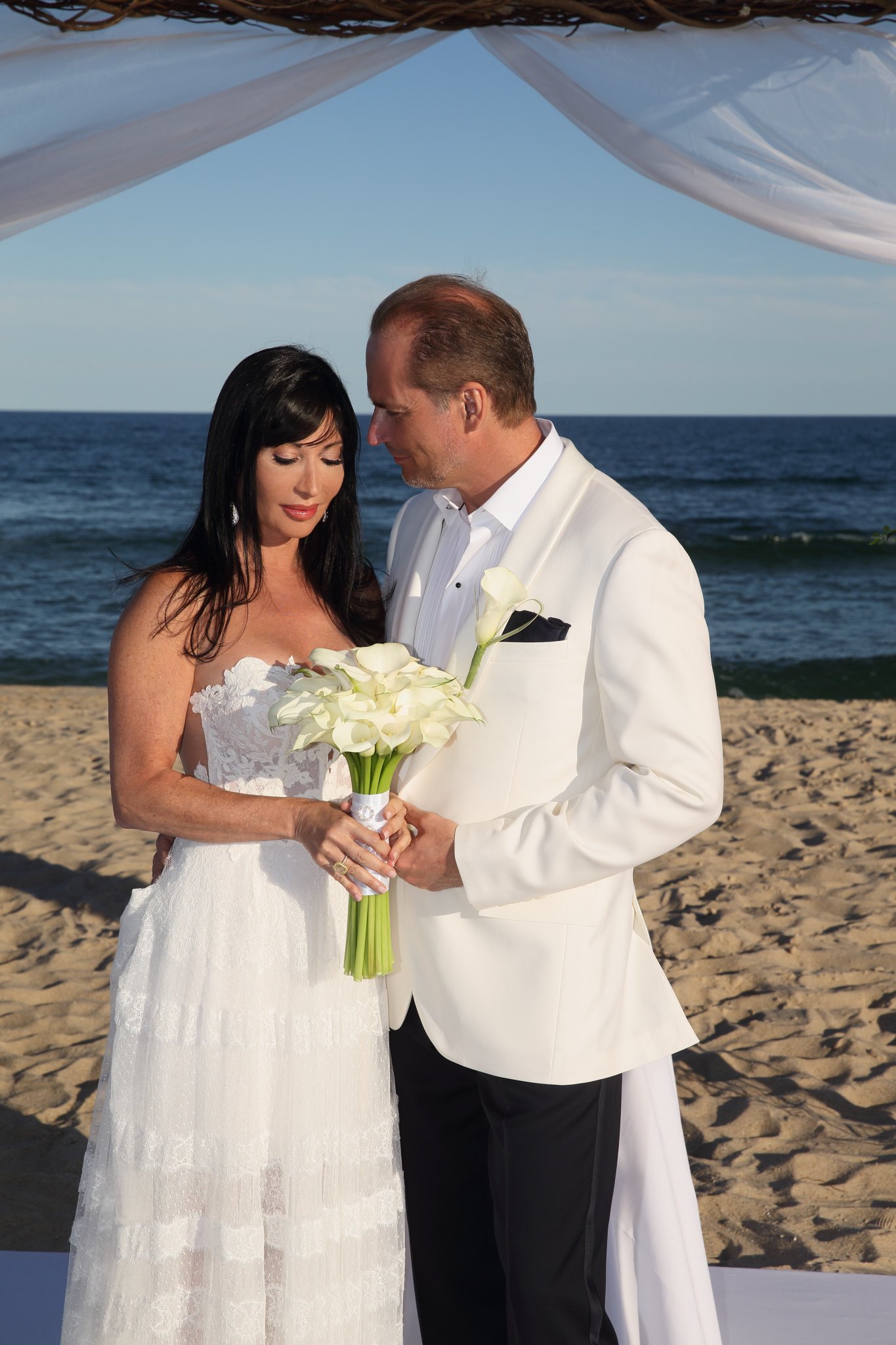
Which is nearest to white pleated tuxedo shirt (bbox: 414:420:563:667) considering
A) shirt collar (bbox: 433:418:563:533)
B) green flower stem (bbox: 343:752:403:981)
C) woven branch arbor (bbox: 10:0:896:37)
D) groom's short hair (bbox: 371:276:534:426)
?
shirt collar (bbox: 433:418:563:533)

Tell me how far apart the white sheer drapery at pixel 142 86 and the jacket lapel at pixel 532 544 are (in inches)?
42.0

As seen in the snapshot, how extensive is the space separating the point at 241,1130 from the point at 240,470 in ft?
4.19

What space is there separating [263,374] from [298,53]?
31.3 inches

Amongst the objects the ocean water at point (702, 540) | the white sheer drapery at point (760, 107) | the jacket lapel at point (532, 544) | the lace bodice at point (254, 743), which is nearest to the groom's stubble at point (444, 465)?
the jacket lapel at point (532, 544)

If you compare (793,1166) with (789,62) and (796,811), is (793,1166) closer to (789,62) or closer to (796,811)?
(789,62)

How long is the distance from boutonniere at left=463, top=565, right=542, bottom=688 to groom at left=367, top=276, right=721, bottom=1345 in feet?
0.49

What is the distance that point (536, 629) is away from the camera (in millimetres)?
2086

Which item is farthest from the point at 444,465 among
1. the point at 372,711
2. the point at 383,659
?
the point at 372,711

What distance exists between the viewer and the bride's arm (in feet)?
7.00

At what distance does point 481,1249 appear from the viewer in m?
2.39

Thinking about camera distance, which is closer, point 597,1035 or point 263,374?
point 597,1035

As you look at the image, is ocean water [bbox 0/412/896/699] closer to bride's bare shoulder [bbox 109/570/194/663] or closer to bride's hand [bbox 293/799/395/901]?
bride's bare shoulder [bbox 109/570/194/663]

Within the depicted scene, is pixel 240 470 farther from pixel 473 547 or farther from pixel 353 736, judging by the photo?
pixel 353 736

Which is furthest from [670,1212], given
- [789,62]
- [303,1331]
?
[789,62]
